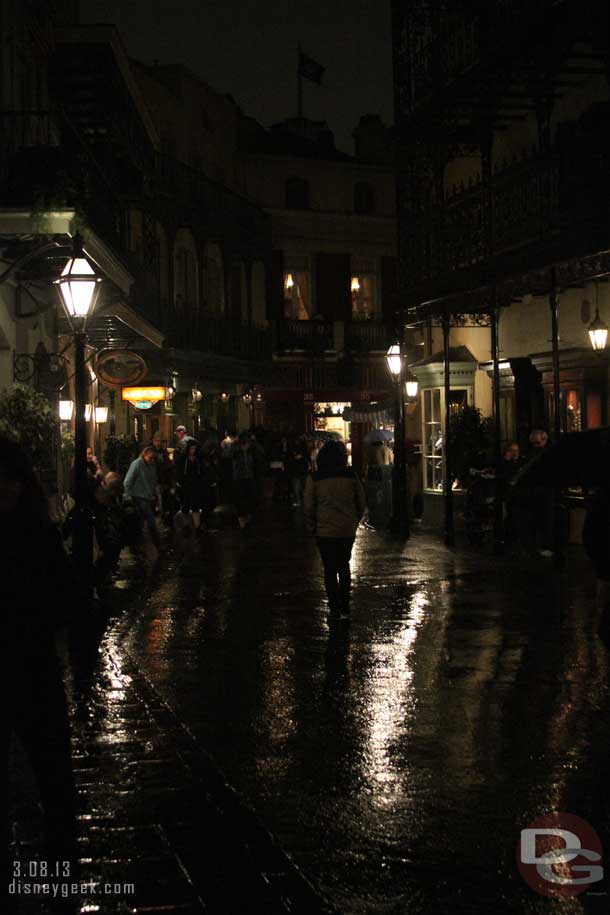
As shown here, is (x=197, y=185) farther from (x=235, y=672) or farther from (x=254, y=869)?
(x=254, y=869)

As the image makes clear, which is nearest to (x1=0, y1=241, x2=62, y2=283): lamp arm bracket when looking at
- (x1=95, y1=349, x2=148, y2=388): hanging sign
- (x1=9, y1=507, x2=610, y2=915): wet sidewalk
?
(x1=9, y1=507, x2=610, y2=915): wet sidewalk

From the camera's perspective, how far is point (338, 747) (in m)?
7.61

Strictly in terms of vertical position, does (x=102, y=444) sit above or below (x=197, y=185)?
below

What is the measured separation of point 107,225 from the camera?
20766 millimetres

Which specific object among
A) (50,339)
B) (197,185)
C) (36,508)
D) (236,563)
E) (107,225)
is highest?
(197,185)

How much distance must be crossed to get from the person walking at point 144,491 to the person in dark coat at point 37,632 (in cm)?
1551

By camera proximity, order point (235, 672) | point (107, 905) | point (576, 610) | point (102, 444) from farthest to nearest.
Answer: point (102, 444) → point (576, 610) → point (235, 672) → point (107, 905)

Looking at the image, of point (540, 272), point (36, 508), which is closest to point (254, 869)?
point (36, 508)

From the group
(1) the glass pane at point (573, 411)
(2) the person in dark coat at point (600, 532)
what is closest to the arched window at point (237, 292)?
(1) the glass pane at point (573, 411)

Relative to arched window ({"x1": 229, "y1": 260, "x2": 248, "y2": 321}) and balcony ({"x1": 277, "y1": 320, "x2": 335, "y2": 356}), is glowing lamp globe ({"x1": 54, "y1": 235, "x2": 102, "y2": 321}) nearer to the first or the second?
arched window ({"x1": 229, "y1": 260, "x2": 248, "y2": 321})

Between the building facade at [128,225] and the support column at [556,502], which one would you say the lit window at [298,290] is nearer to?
the building facade at [128,225]

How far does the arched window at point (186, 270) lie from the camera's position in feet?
139

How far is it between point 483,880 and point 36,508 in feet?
7.45

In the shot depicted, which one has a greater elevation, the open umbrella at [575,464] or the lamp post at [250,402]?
the lamp post at [250,402]
